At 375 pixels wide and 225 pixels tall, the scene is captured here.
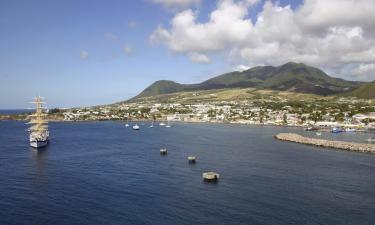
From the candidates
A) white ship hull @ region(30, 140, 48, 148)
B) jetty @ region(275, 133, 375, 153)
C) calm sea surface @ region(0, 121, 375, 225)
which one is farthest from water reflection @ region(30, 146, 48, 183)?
jetty @ region(275, 133, 375, 153)

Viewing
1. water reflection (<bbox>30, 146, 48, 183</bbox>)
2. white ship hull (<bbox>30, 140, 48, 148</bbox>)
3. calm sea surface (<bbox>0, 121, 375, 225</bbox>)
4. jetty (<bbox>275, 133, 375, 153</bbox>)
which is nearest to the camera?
calm sea surface (<bbox>0, 121, 375, 225</bbox>)

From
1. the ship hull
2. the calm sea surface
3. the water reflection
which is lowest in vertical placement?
the calm sea surface

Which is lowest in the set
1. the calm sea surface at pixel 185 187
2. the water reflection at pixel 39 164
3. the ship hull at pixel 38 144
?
the calm sea surface at pixel 185 187

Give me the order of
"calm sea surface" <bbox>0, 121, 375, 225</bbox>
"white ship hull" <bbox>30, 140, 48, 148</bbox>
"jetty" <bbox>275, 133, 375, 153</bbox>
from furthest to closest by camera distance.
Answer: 1. "white ship hull" <bbox>30, 140, 48, 148</bbox>
2. "jetty" <bbox>275, 133, 375, 153</bbox>
3. "calm sea surface" <bbox>0, 121, 375, 225</bbox>

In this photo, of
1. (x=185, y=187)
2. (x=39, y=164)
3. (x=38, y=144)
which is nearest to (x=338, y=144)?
(x=185, y=187)

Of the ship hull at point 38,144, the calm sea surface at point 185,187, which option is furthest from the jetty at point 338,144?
the ship hull at point 38,144

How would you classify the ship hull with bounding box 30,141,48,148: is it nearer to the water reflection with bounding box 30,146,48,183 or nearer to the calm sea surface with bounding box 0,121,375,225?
the water reflection with bounding box 30,146,48,183

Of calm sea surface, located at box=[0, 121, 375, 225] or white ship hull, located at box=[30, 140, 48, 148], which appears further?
white ship hull, located at box=[30, 140, 48, 148]

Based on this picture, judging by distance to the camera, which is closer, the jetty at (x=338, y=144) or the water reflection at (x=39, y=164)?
the water reflection at (x=39, y=164)

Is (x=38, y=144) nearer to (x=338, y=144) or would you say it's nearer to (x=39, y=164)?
(x=39, y=164)

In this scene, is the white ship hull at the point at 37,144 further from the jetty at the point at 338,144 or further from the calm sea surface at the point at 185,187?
the jetty at the point at 338,144
